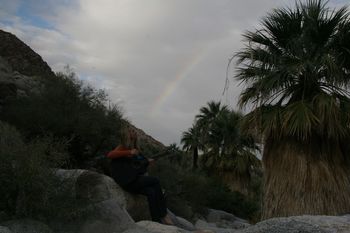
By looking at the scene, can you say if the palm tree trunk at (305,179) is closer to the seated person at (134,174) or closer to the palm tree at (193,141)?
the seated person at (134,174)

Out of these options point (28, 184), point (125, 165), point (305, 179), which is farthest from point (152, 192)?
point (305, 179)

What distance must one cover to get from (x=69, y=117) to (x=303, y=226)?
10562mm

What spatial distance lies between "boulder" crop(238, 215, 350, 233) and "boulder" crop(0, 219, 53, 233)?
7.42 feet

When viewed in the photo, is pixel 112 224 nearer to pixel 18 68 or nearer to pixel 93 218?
pixel 93 218

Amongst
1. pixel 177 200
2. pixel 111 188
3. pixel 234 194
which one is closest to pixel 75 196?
pixel 111 188

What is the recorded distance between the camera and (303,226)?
5.50 metres

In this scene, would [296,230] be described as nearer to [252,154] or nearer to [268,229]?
[268,229]

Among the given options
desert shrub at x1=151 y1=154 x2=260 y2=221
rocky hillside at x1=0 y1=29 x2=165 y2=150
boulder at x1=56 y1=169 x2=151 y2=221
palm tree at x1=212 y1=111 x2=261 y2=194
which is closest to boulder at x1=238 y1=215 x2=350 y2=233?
boulder at x1=56 y1=169 x2=151 y2=221

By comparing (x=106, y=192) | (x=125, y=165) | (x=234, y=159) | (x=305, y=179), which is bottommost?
(x=106, y=192)

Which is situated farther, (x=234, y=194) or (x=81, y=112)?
(x=234, y=194)

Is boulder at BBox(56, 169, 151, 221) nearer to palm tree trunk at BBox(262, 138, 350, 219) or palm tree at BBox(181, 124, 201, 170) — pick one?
palm tree trunk at BBox(262, 138, 350, 219)

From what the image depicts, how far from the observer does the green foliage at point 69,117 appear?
14414 millimetres

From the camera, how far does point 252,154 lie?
113ft

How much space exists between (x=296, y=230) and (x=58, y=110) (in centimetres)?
1082
